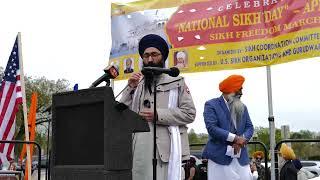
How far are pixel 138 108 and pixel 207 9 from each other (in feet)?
11.3

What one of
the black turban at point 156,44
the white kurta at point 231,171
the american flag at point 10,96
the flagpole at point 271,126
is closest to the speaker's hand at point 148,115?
the black turban at point 156,44

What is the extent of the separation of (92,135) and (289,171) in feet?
21.1

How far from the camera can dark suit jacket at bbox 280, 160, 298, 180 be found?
928 centimetres

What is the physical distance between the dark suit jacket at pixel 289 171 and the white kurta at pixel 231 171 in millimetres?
4463

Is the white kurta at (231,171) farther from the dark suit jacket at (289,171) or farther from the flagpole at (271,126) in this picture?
the dark suit jacket at (289,171)

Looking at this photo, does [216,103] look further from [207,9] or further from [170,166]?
[207,9]

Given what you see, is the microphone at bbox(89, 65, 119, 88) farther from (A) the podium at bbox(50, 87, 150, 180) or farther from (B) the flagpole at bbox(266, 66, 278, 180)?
(B) the flagpole at bbox(266, 66, 278, 180)

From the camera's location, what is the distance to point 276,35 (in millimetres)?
6805

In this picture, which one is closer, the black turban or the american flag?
the black turban

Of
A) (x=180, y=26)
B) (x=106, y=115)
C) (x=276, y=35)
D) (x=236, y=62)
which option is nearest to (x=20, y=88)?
(x=180, y=26)

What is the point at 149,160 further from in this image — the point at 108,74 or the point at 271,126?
the point at 271,126

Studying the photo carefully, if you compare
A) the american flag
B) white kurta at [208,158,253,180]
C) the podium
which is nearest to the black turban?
the podium

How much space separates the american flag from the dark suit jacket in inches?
189

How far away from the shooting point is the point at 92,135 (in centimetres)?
365
